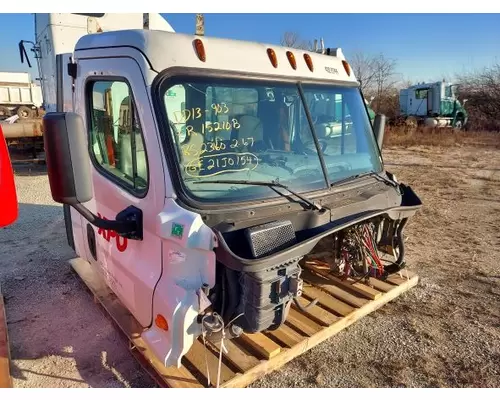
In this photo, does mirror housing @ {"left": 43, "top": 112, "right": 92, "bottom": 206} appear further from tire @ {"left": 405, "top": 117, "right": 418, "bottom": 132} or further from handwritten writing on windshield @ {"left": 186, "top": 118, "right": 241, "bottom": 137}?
tire @ {"left": 405, "top": 117, "right": 418, "bottom": 132}

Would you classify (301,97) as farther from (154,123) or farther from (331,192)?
(154,123)

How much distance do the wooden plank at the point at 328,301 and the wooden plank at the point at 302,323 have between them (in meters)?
0.26

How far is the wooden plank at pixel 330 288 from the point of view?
11.5 feet

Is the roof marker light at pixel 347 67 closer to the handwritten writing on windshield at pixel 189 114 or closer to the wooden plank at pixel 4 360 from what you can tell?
the handwritten writing on windshield at pixel 189 114

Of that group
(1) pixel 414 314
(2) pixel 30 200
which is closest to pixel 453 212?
(1) pixel 414 314

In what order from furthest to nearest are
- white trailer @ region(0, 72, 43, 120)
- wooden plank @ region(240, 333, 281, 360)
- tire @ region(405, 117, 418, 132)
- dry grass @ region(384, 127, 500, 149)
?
tire @ region(405, 117, 418, 132) < white trailer @ region(0, 72, 43, 120) < dry grass @ region(384, 127, 500, 149) < wooden plank @ region(240, 333, 281, 360)

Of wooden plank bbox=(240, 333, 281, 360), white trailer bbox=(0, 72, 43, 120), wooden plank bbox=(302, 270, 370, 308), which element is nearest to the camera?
wooden plank bbox=(240, 333, 281, 360)

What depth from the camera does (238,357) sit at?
108 inches

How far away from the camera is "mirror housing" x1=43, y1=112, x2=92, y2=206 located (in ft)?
6.52

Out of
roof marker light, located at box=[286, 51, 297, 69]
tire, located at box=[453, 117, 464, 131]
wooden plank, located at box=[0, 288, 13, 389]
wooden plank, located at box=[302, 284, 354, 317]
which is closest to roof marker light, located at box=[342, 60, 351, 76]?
roof marker light, located at box=[286, 51, 297, 69]

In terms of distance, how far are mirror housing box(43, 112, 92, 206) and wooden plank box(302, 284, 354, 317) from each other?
223 centimetres

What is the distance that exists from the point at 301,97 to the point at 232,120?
0.56 meters

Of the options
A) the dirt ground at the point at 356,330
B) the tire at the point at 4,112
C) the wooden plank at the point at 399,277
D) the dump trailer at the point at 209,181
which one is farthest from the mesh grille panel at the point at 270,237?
the tire at the point at 4,112

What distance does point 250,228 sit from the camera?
225cm
